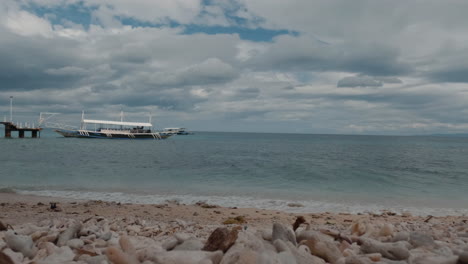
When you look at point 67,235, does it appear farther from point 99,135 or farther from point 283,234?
point 99,135

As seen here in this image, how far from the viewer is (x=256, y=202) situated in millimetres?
14109

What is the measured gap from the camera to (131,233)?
688 cm

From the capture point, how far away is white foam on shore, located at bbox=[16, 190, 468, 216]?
12727 mm

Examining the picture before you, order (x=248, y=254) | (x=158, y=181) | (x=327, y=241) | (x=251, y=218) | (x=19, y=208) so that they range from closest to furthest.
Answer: (x=248, y=254) < (x=327, y=241) < (x=251, y=218) < (x=19, y=208) < (x=158, y=181)

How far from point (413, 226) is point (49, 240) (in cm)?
764

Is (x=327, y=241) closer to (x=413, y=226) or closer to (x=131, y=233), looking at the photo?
(x=131, y=233)

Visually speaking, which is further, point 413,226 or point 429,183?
point 429,183

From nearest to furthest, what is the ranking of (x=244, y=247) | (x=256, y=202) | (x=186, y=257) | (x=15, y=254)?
(x=186, y=257), (x=244, y=247), (x=15, y=254), (x=256, y=202)

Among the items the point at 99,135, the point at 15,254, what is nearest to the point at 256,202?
the point at 15,254

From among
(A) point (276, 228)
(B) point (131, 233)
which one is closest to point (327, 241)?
(A) point (276, 228)

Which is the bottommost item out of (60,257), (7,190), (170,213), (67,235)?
(7,190)

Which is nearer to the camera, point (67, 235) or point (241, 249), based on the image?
point (241, 249)

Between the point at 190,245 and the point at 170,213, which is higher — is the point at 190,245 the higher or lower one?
the higher one

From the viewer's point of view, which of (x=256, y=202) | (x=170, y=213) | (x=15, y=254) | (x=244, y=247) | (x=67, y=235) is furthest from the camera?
(x=256, y=202)
